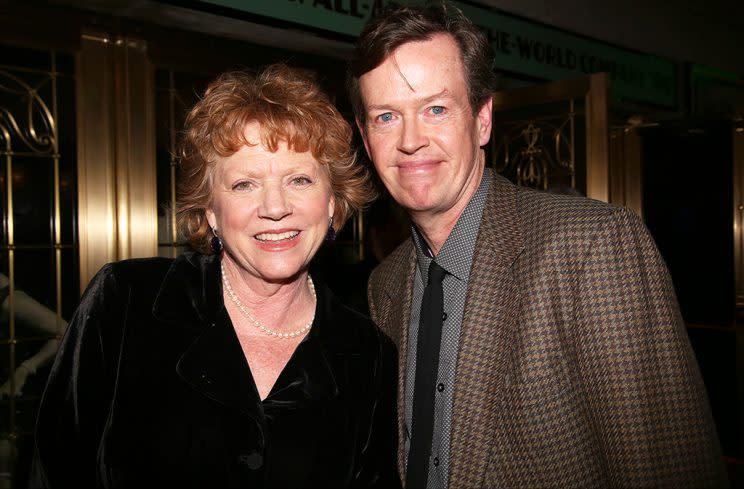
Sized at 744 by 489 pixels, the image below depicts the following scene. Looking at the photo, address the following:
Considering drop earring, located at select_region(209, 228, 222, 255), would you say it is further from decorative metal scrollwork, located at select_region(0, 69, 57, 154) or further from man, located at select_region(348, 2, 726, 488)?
decorative metal scrollwork, located at select_region(0, 69, 57, 154)

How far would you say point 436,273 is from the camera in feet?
5.49

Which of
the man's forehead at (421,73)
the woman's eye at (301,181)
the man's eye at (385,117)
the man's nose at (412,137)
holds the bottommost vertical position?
the woman's eye at (301,181)

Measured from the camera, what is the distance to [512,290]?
1489 mm

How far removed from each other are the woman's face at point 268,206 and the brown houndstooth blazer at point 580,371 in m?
0.47

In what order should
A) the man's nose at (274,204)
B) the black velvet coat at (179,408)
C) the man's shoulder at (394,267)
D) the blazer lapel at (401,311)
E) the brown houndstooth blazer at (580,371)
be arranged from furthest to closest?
the man's shoulder at (394,267), the blazer lapel at (401,311), the man's nose at (274,204), the black velvet coat at (179,408), the brown houndstooth blazer at (580,371)

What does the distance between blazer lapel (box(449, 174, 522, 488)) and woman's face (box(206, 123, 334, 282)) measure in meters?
0.45

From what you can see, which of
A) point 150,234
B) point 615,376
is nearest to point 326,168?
point 615,376

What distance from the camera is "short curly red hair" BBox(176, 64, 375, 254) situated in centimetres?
161

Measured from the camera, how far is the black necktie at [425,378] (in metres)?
1.58

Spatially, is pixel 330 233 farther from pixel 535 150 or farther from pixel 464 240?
pixel 535 150

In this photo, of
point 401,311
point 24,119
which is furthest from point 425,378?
point 24,119

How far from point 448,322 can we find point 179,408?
679 millimetres

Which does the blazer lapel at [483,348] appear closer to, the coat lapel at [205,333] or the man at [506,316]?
the man at [506,316]

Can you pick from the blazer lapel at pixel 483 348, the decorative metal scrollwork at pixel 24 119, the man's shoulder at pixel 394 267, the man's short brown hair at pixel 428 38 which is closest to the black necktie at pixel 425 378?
the blazer lapel at pixel 483 348
